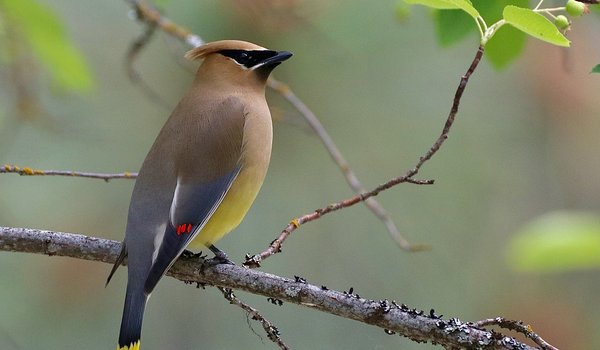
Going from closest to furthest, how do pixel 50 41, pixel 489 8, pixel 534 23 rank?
pixel 534 23
pixel 489 8
pixel 50 41

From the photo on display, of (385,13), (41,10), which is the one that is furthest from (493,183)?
(41,10)

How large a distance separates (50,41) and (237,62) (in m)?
0.75

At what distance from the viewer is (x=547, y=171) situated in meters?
6.59

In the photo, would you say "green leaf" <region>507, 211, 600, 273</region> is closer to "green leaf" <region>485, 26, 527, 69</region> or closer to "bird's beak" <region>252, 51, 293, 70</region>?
"green leaf" <region>485, 26, 527, 69</region>

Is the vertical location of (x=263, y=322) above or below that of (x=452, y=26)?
below

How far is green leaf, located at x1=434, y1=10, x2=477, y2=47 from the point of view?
3.27 m

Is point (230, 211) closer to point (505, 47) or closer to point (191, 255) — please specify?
point (191, 255)

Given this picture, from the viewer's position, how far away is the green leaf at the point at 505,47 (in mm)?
3371

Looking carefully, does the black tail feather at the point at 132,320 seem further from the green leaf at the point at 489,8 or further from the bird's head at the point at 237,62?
the green leaf at the point at 489,8

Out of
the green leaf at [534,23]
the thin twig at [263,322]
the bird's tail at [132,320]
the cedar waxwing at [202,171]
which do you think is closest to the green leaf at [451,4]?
the green leaf at [534,23]

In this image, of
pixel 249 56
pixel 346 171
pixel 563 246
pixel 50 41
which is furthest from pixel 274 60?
pixel 563 246

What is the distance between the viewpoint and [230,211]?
3.56 metres

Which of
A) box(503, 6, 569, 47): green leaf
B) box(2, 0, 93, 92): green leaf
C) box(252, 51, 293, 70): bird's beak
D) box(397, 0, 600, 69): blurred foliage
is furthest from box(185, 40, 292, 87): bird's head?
box(503, 6, 569, 47): green leaf

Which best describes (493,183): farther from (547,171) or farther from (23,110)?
(23,110)
